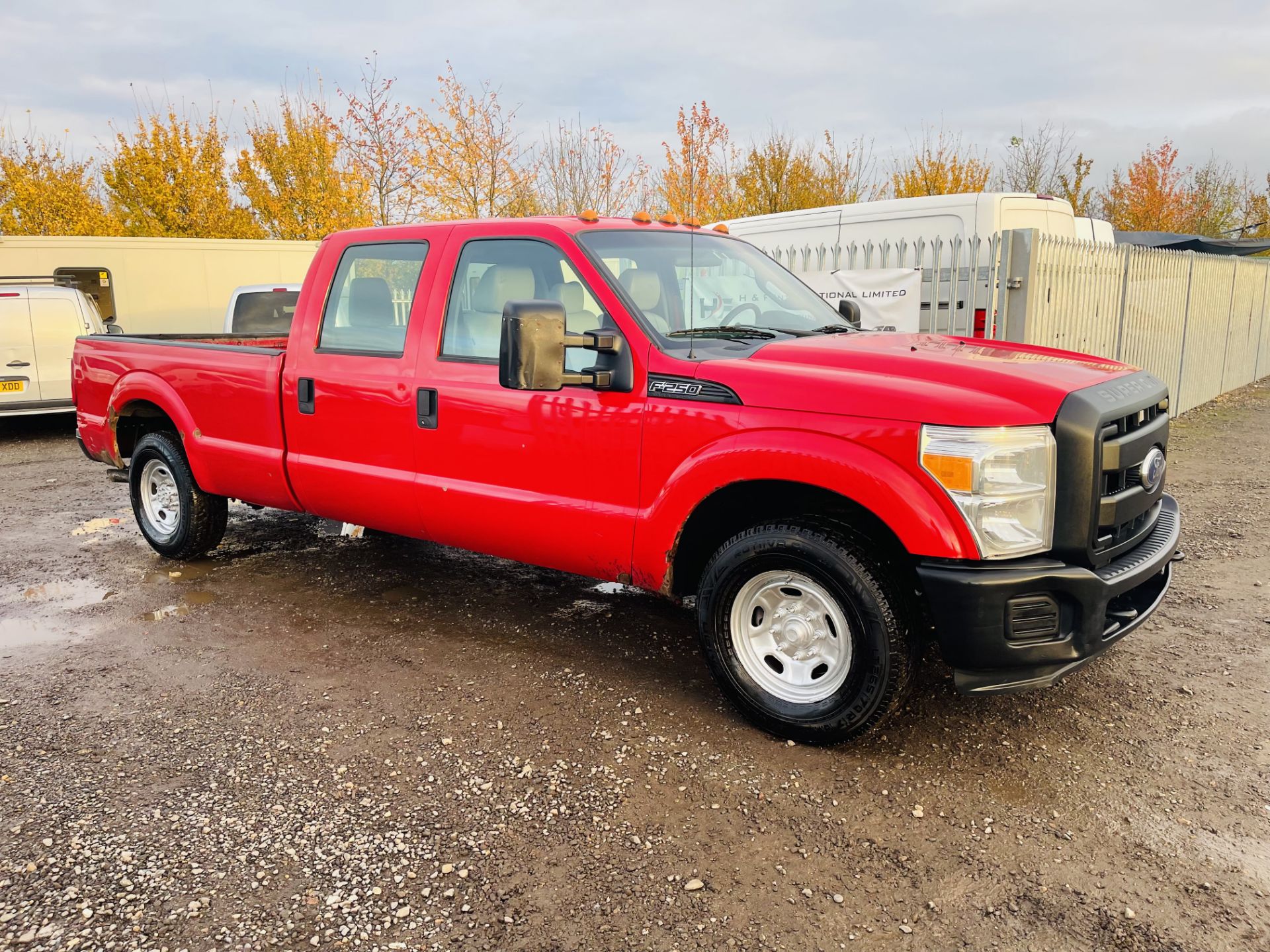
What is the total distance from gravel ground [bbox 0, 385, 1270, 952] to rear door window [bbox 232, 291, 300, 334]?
707 centimetres

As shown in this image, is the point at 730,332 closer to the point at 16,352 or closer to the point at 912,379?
the point at 912,379

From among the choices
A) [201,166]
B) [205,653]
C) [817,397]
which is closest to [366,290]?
[205,653]

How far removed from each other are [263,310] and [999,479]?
35.3 feet

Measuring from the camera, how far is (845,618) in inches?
132

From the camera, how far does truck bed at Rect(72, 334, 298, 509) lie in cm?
519

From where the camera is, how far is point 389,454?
461cm

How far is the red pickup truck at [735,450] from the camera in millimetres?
3096

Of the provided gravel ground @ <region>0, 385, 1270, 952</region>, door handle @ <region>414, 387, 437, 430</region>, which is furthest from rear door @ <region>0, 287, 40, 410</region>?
door handle @ <region>414, 387, 437, 430</region>

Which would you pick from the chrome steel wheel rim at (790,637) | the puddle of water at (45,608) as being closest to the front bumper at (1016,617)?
the chrome steel wheel rim at (790,637)

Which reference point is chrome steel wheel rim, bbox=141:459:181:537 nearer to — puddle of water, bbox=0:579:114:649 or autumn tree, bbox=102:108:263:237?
puddle of water, bbox=0:579:114:649

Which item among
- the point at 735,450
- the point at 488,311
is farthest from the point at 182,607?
the point at 735,450

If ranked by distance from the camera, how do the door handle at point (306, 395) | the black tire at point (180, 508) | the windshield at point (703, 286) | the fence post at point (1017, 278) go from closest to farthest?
the windshield at point (703, 286)
the door handle at point (306, 395)
the black tire at point (180, 508)
the fence post at point (1017, 278)

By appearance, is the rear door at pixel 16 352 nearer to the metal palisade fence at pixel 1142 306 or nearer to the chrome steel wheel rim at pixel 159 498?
the chrome steel wheel rim at pixel 159 498

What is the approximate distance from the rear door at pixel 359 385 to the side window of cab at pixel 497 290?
0.21 m
